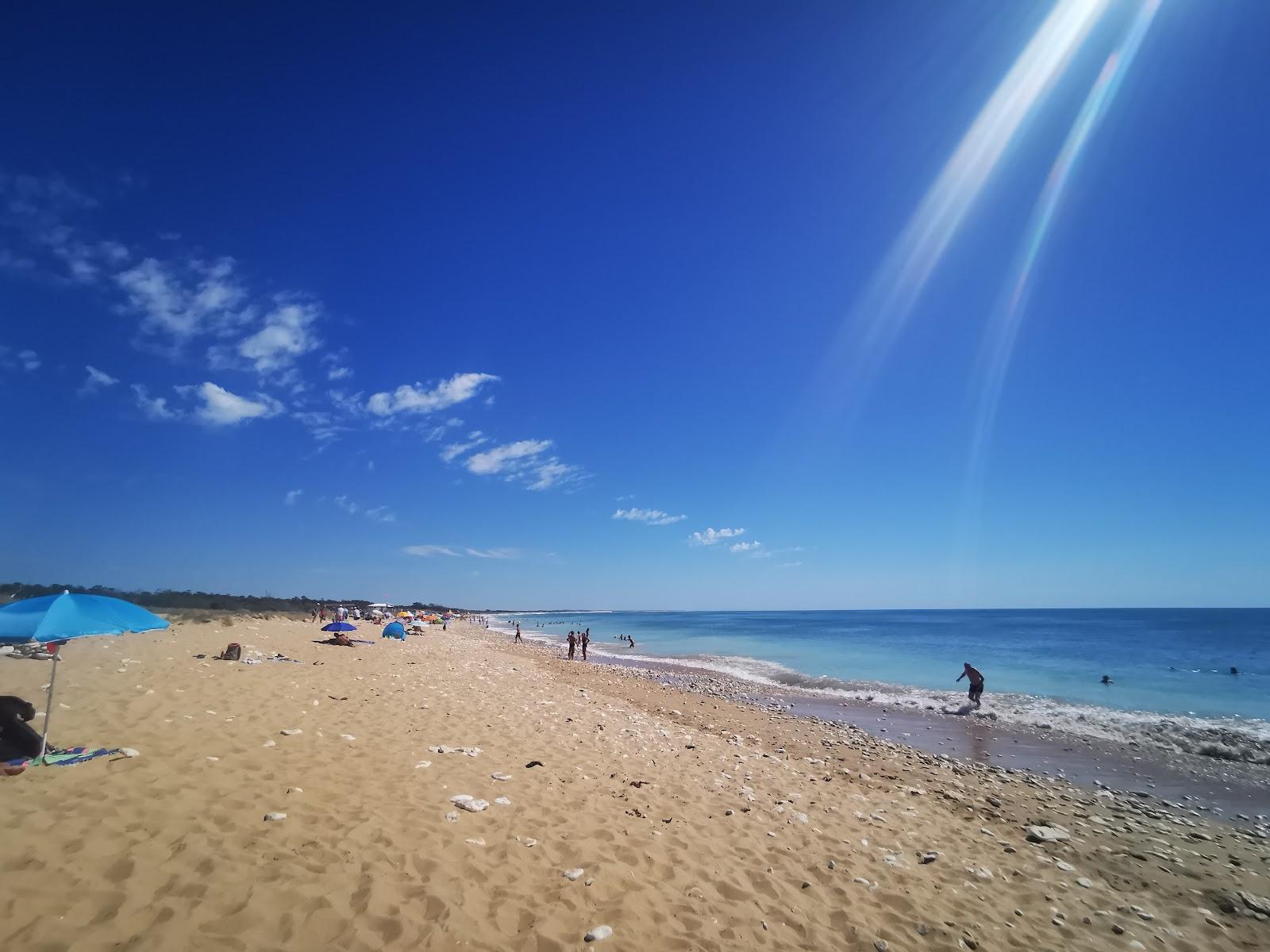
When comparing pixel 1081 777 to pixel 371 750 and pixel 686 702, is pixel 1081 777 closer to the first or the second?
pixel 686 702

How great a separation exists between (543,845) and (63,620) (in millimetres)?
7148

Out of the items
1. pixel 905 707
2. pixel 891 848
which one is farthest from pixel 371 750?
pixel 905 707

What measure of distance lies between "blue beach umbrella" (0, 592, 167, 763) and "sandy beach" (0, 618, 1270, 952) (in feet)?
5.64

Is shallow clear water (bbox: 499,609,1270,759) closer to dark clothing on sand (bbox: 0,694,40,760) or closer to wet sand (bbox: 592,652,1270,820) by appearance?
wet sand (bbox: 592,652,1270,820)

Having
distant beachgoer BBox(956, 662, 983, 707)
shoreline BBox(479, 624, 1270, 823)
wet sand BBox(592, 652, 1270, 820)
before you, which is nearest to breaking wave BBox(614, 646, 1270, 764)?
distant beachgoer BBox(956, 662, 983, 707)

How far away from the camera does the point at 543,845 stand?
6.27 meters

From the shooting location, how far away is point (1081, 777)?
12508 mm

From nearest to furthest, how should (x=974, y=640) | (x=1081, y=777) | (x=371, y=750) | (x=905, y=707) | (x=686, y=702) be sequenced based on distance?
(x=371, y=750)
(x=1081, y=777)
(x=686, y=702)
(x=905, y=707)
(x=974, y=640)

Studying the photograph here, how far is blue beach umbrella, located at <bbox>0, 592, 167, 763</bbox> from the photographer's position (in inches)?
273

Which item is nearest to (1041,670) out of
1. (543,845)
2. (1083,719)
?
(1083,719)

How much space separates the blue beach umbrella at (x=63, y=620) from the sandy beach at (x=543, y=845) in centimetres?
172

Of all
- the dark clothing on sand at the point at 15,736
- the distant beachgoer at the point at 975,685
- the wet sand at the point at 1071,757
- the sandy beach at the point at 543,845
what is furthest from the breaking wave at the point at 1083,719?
the dark clothing on sand at the point at 15,736

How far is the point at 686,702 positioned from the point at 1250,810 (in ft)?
46.0

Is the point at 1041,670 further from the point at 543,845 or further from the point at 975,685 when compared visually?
the point at 543,845
